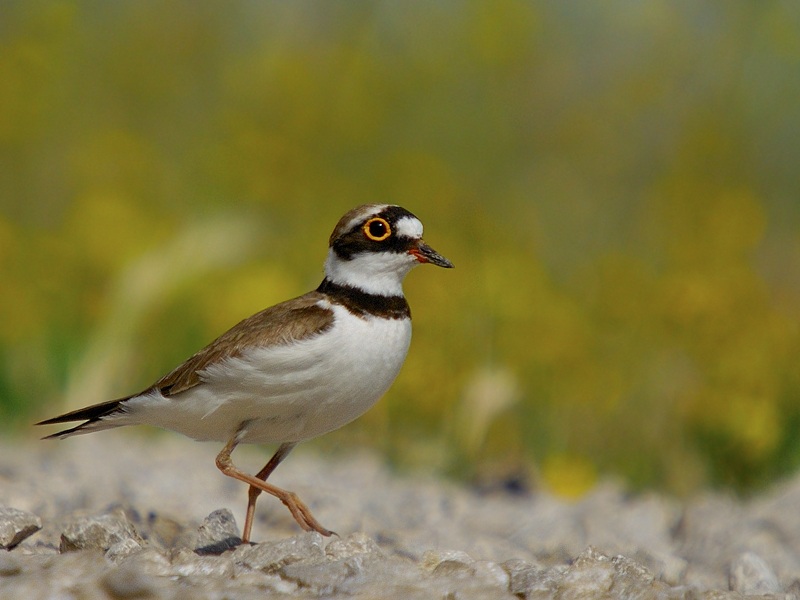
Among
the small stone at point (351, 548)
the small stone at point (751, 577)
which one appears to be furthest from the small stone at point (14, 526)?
the small stone at point (751, 577)

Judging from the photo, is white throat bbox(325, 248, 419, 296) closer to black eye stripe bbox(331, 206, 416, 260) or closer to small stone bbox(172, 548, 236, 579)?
black eye stripe bbox(331, 206, 416, 260)

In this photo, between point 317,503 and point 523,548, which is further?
point 317,503

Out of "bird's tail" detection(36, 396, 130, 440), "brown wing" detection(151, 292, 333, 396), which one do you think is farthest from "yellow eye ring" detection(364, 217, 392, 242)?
"bird's tail" detection(36, 396, 130, 440)

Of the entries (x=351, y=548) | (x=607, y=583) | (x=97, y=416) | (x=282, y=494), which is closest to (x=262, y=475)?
(x=282, y=494)

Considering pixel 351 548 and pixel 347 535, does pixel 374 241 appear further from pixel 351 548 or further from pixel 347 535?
pixel 351 548

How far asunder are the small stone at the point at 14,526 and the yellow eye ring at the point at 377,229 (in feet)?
4.51

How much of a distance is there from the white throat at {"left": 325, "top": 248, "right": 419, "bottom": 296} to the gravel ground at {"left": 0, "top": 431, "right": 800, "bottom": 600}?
0.85 meters

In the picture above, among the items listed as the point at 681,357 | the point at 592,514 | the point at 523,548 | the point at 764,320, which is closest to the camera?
the point at 523,548

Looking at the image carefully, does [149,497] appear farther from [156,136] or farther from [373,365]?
[156,136]

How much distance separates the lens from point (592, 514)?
16.3 ft

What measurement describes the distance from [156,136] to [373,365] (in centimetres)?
496

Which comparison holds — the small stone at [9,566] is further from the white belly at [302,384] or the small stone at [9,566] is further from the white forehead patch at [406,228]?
the white forehead patch at [406,228]

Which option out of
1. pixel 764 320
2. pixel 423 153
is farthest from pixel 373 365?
pixel 423 153

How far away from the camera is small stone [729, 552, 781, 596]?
3594 mm
